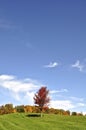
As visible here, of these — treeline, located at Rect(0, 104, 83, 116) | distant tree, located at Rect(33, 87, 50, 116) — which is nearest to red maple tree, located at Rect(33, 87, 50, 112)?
distant tree, located at Rect(33, 87, 50, 116)

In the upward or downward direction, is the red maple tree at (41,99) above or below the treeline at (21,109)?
below

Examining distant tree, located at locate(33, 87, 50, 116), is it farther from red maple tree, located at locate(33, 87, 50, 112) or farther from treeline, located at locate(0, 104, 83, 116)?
treeline, located at locate(0, 104, 83, 116)

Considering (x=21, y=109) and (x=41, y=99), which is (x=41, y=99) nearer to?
(x=41, y=99)

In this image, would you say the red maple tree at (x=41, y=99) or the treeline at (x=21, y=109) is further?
the treeline at (x=21, y=109)

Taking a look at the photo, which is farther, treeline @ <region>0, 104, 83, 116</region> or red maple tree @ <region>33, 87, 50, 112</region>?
treeline @ <region>0, 104, 83, 116</region>

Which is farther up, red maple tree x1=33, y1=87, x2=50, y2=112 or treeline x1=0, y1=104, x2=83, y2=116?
treeline x1=0, y1=104, x2=83, y2=116

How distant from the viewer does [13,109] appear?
153 meters

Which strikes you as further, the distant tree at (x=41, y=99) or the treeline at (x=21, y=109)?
the treeline at (x=21, y=109)

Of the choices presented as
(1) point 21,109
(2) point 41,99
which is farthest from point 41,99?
(1) point 21,109

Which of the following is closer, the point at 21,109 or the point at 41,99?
the point at 41,99

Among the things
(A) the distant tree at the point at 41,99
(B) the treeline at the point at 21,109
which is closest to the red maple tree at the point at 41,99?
(A) the distant tree at the point at 41,99

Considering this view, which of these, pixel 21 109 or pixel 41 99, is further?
pixel 21 109

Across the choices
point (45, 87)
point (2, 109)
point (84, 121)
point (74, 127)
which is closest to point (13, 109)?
point (2, 109)

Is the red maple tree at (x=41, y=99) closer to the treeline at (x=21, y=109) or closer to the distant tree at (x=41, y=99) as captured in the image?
the distant tree at (x=41, y=99)
